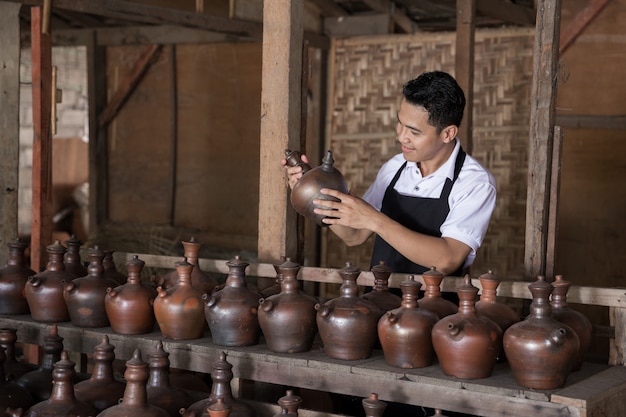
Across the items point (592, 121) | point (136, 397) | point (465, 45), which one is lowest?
point (136, 397)

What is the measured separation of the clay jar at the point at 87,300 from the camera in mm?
4379

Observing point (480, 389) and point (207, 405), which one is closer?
point (480, 389)

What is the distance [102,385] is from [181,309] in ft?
1.50

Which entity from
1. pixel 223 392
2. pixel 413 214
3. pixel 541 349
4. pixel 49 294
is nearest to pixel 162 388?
pixel 223 392

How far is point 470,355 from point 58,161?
33.6 ft

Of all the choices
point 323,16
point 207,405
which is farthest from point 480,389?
point 323,16

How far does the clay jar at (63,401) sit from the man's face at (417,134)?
5.70 ft

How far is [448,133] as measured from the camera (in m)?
4.28

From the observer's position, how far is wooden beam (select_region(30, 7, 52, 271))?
18.2 ft

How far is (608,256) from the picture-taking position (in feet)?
25.2

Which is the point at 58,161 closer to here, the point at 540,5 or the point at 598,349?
the point at 598,349

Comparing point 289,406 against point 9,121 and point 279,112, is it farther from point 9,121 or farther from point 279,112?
point 9,121

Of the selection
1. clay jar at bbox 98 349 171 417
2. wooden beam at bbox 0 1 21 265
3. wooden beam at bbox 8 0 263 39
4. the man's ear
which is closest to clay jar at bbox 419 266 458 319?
the man's ear

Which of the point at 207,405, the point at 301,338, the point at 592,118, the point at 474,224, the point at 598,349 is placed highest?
the point at 592,118
